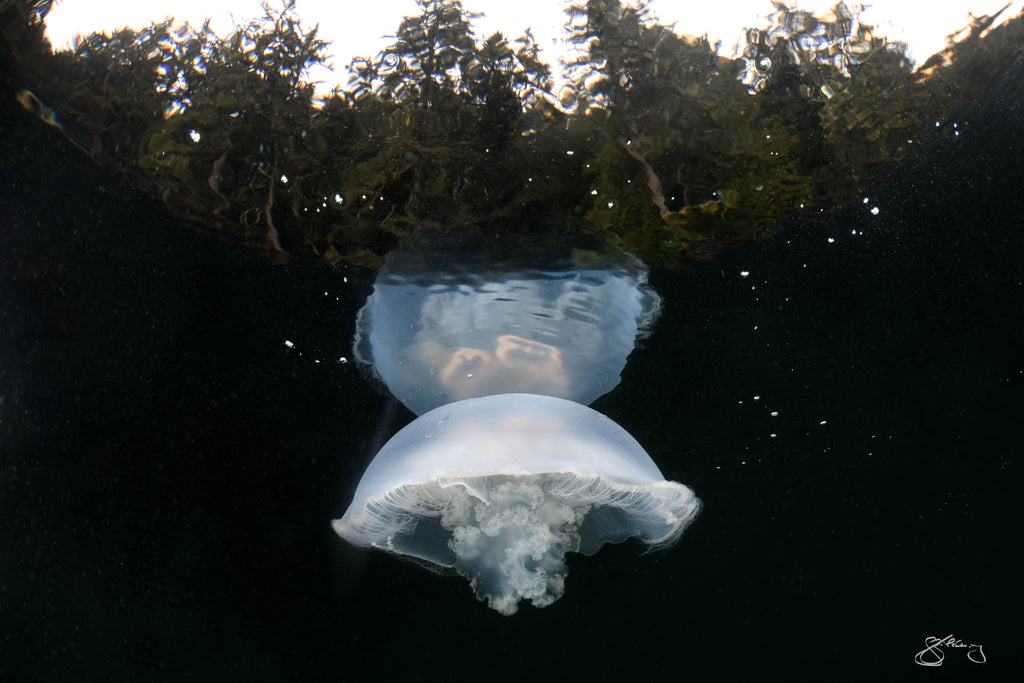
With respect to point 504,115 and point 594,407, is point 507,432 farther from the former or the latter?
point 594,407

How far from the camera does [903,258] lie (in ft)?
15.1

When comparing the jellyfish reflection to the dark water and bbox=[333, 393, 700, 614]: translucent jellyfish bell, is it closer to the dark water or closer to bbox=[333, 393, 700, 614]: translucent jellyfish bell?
bbox=[333, 393, 700, 614]: translucent jellyfish bell

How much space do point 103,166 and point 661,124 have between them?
3.15 m

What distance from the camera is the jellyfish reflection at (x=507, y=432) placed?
2984mm

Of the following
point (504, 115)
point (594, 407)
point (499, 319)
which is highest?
point (504, 115)

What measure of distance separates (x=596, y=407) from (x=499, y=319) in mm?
2111

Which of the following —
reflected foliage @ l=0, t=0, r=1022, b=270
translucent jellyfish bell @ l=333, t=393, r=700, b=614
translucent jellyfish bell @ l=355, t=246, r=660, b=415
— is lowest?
translucent jellyfish bell @ l=333, t=393, r=700, b=614

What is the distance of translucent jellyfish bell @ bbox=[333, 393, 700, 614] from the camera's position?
114 inches

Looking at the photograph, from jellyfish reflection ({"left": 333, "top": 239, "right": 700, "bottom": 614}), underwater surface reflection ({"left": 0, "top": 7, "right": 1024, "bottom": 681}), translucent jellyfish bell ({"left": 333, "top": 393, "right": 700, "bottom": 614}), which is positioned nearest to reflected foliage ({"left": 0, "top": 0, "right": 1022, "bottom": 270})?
underwater surface reflection ({"left": 0, "top": 7, "right": 1024, "bottom": 681})

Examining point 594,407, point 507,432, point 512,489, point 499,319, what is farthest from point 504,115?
point 594,407

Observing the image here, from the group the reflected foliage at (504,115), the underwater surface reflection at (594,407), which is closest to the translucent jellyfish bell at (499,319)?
the underwater surface reflection at (594,407)

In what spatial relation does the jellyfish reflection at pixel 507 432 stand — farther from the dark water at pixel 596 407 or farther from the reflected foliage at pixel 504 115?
the reflected foliage at pixel 504 115

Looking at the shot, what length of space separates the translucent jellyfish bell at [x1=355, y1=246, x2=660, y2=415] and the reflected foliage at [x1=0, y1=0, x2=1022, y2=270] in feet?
1.62

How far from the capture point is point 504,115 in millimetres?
3037
